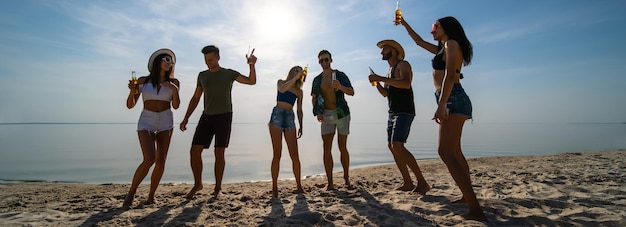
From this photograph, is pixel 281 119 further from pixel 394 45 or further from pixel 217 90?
pixel 394 45

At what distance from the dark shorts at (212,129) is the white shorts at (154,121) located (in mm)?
631

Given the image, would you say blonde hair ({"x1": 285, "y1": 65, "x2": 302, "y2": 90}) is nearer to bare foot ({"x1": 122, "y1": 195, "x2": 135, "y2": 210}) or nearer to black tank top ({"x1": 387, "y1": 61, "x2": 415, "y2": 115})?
black tank top ({"x1": 387, "y1": 61, "x2": 415, "y2": 115})

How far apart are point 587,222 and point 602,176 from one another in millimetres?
3628

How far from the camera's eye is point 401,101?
4770 mm

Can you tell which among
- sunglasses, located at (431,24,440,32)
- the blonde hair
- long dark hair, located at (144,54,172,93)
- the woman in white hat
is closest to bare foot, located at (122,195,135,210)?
the woman in white hat

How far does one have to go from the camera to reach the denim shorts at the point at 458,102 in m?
3.29

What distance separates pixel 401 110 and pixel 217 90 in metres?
2.88

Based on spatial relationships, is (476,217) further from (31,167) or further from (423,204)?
(31,167)

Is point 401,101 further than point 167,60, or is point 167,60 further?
point 401,101

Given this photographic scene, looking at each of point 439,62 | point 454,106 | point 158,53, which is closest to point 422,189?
point 454,106

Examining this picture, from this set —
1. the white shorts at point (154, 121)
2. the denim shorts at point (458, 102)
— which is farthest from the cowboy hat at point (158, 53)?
the denim shorts at point (458, 102)

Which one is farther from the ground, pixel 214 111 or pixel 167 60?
pixel 167 60

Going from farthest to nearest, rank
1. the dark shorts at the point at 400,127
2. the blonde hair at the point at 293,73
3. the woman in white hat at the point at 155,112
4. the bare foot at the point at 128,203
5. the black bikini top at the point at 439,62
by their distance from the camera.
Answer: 1. the blonde hair at the point at 293,73
2. the dark shorts at the point at 400,127
3. the woman in white hat at the point at 155,112
4. the bare foot at the point at 128,203
5. the black bikini top at the point at 439,62

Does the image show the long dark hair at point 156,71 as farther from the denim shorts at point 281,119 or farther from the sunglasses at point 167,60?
the denim shorts at point 281,119
